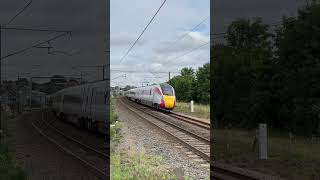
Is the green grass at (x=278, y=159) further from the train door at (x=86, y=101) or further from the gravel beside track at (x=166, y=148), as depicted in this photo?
the train door at (x=86, y=101)

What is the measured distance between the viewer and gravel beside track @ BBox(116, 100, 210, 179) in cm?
996

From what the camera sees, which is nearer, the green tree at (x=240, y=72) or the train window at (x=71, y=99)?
the train window at (x=71, y=99)

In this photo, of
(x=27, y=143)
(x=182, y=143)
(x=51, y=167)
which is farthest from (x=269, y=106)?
(x=51, y=167)

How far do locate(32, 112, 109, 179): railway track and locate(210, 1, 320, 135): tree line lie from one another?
8880 millimetres

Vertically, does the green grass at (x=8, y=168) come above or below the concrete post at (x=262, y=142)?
below

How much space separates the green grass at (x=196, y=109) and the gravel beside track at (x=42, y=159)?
36.9 feet

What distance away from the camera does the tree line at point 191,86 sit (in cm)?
2828

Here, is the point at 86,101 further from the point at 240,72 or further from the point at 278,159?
the point at 240,72

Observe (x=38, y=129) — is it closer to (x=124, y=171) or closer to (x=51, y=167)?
(x=51, y=167)

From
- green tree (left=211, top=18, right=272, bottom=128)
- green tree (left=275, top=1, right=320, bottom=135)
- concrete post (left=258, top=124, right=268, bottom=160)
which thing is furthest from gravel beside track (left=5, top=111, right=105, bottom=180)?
green tree (left=275, top=1, right=320, bottom=135)

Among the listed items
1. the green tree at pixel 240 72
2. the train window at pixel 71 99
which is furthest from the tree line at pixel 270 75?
the train window at pixel 71 99

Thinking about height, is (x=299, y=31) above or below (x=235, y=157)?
above

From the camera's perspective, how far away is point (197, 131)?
58.4 feet

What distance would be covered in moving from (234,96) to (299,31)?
4.97m
